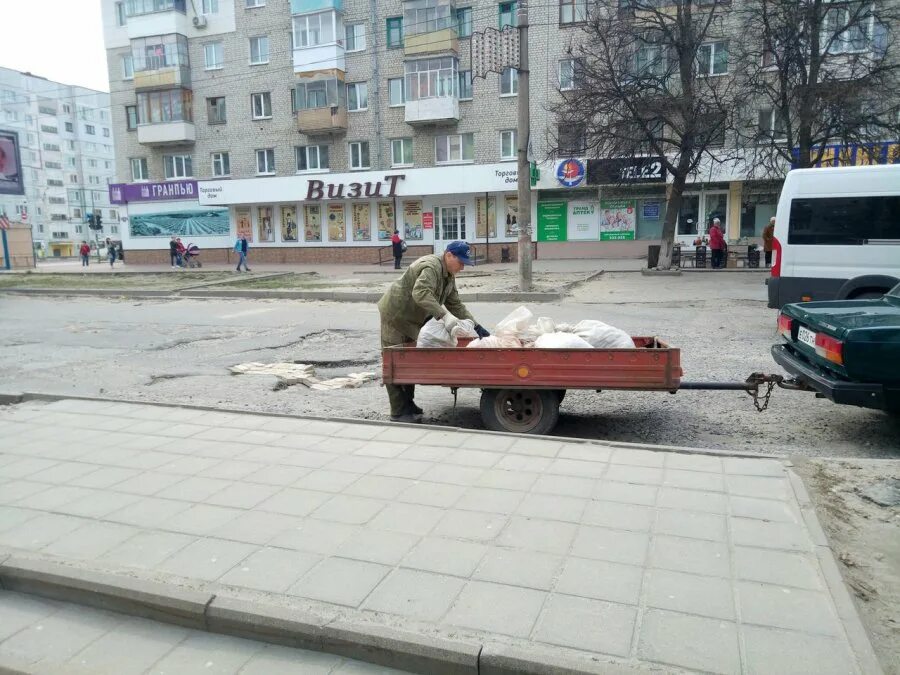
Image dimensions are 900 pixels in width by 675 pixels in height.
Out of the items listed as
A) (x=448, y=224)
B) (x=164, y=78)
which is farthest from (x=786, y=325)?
(x=164, y=78)

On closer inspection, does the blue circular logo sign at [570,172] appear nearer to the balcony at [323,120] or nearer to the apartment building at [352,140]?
the apartment building at [352,140]

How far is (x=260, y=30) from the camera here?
37.8 meters

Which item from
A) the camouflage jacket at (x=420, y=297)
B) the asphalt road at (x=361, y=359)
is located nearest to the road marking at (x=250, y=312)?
the asphalt road at (x=361, y=359)

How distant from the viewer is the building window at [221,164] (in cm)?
3928

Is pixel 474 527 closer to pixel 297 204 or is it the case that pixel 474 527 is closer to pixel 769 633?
pixel 769 633

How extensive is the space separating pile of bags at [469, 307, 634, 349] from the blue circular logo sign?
2562 cm

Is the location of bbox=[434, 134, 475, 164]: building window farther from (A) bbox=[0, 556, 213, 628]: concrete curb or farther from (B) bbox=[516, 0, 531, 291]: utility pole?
(A) bbox=[0, 556, 213, 628]: concrete curb

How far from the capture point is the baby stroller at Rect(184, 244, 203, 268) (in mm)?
36009

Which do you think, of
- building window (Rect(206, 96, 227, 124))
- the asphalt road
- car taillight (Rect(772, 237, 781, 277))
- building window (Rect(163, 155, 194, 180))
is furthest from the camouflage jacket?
building window (Rect(163, 155, 194, 180))

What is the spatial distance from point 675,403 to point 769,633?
441 cm

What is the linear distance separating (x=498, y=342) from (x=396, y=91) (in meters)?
32.2

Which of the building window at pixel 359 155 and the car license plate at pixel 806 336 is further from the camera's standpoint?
the building window at pixel 359 155

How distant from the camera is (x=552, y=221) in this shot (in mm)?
32812

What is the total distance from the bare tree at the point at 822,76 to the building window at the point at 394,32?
1899cm
